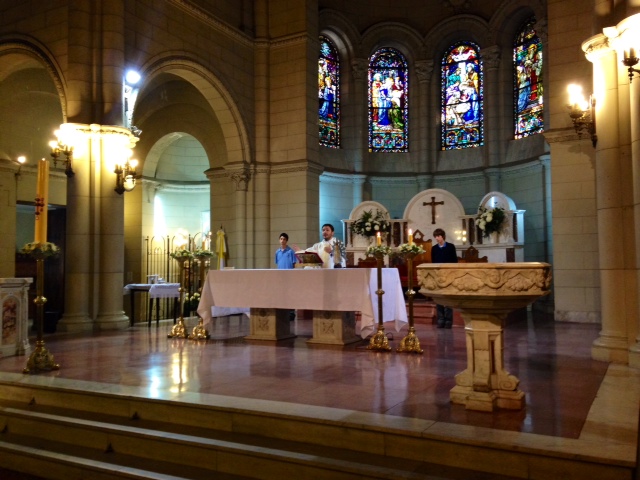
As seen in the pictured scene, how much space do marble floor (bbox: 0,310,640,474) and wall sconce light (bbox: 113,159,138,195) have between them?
2.68 meters

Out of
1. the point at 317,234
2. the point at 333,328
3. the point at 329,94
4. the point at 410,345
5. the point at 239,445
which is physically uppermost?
the point at 329,94

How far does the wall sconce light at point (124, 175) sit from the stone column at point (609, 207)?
760 cm

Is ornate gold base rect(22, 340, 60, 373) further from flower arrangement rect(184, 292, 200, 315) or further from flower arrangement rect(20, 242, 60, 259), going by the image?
flower arrangement rect(184, 292, 200, 315)

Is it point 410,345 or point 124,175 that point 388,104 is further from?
point 410,345

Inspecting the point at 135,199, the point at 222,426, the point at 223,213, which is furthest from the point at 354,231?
the point at 222,426

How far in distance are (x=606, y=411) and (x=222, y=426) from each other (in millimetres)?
2897

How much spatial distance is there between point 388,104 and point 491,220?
6.64 meters

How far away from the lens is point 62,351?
7.73 meters

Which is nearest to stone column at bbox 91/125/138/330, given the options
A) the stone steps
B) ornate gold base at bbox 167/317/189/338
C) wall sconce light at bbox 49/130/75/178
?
wall sconce light at bbox 49/130/75/178

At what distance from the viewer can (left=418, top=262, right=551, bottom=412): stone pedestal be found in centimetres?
430

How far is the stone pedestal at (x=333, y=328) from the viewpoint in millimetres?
8141

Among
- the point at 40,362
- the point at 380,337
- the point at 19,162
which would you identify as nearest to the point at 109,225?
the point at 40,362

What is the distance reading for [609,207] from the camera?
6625mm

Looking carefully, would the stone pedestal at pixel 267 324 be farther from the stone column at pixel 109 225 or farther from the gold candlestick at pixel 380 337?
the stone column at pixel 109 225
